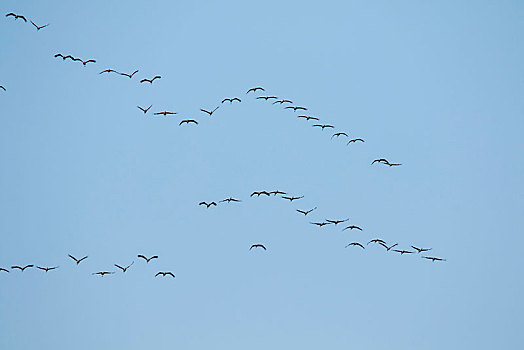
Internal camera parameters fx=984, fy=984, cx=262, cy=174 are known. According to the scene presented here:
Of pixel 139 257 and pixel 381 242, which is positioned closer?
pixel 381 242

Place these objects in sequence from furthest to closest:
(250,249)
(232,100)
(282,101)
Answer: (250,249) < (232,100) < (282,101)

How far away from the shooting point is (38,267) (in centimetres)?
3969

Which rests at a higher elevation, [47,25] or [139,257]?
[47,25]

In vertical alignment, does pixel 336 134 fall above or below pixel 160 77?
below

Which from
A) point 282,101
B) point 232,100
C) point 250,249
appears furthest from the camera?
point 250,249

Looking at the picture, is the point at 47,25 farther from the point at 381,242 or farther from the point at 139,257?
the point at 381,242

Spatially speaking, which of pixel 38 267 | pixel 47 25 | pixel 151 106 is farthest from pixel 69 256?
pixel 47 25

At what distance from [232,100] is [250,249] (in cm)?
707

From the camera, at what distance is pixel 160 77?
44.5m

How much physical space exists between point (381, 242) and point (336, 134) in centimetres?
474

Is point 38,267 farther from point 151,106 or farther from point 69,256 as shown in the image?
point 151,106

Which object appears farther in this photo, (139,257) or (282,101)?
(139,257)

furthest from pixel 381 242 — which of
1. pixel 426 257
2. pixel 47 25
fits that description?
pixel 47 25

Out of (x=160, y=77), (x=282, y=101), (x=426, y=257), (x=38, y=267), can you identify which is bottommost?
(x=38, y=267)
